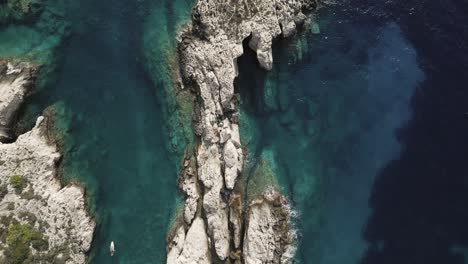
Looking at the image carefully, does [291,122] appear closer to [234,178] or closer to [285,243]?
[234,178]

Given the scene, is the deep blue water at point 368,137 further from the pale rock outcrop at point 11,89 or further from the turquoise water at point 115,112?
the pale rock outcrop at point 11,89

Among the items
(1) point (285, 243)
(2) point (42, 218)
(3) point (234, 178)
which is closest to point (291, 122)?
(3) point (234, 178)

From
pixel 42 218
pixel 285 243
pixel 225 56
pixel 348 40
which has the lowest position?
pixel 285 243

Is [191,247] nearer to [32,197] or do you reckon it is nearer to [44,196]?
[44,196]

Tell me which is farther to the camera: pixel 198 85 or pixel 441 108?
pixel 441 108

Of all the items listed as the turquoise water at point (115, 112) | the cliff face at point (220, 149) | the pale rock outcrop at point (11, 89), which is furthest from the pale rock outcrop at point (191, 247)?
the pale rock outcrop at point (11, 89)
